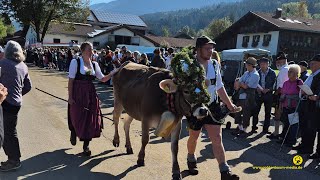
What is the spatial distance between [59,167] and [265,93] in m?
5.33

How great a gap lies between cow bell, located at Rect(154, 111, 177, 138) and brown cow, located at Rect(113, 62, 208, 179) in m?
0.04

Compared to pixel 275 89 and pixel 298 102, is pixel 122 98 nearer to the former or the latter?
pixel 298 102

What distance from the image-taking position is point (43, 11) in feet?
162

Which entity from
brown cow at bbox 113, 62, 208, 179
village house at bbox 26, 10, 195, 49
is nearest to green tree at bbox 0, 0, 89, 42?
village house at bbox 26, 10, 195, 49

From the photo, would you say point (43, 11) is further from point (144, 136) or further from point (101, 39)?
point (144, 136)

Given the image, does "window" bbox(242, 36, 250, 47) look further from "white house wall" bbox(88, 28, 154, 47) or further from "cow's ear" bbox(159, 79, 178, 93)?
"cow's ear" bbox(159, 79, 178, 93)

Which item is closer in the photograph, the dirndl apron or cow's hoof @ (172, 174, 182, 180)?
cow's hoof @ (172, 174, 182, 180)

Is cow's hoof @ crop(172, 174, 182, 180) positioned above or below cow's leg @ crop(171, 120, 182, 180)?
below

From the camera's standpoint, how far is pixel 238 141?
786 centimetres

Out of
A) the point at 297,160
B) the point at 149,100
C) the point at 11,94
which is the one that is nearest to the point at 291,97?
the point at 297,160

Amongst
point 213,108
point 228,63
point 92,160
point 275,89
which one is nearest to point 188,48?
point 213,108

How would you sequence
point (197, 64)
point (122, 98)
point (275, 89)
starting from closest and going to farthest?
point (197, 64)
point (122, 98)
point (275, 89)

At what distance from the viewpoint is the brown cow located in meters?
4.78

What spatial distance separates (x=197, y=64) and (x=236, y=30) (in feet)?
168
